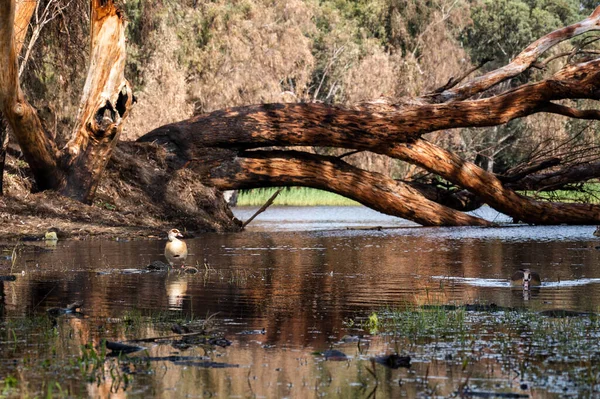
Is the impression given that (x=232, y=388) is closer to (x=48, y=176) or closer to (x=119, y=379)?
(x=119, y=379)

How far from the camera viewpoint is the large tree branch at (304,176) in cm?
2127

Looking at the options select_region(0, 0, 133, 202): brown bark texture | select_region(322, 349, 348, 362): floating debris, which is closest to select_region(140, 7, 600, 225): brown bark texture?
select_region(0, 0, 133, 202): brown bark texture

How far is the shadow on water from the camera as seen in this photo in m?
5.18

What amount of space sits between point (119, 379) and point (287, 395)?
90 centimetres

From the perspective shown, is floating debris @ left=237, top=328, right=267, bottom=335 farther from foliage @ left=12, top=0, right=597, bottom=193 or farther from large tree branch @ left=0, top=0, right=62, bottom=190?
foliage @ left=12, top=0, right=597, bottom=193

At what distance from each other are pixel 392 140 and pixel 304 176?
2087 mm

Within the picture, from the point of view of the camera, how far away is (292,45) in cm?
4397

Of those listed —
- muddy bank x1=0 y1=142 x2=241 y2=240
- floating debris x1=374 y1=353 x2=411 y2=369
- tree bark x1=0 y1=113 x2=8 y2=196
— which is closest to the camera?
floating debris x1=374 y1=353 x2=411 y2=369

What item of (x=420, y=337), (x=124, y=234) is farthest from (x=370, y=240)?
(x=420, y=337)

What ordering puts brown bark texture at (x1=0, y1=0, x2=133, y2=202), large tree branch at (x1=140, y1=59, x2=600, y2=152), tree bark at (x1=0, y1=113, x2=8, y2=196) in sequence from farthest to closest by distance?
large tree branch at (x1=140, y1=59, x2=600, y2=152) → tree bark at (x1=0, y1=113, x2=8, y2=196) → brown bark texture at (x1=0, y1=0, x2=133, y2=202)

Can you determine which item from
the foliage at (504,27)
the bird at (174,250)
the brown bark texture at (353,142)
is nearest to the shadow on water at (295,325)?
the bird at (174,250)

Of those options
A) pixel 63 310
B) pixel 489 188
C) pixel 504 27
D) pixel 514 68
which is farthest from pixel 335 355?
pixel 504 27

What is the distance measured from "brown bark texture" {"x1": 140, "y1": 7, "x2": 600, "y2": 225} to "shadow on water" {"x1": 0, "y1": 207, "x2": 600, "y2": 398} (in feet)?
22.5

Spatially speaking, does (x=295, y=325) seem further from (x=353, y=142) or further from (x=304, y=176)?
(x=304, y=176)
